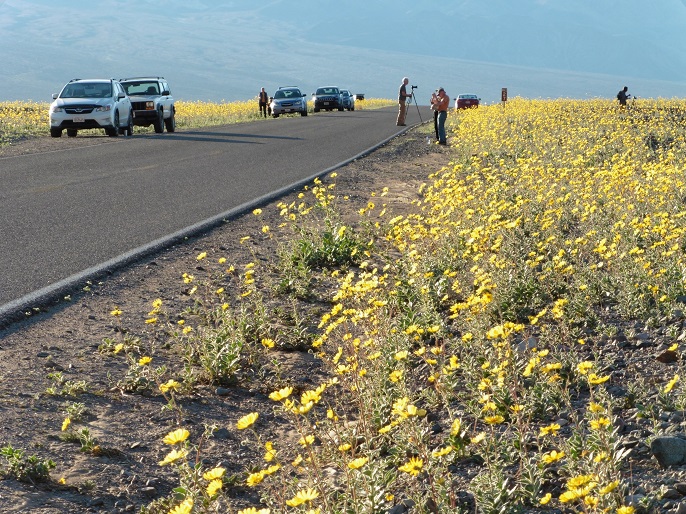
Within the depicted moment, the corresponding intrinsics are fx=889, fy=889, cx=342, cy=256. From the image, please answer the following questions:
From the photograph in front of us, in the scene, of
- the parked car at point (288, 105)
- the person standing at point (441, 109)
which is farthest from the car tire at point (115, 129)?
the parked car at point (288, 105)

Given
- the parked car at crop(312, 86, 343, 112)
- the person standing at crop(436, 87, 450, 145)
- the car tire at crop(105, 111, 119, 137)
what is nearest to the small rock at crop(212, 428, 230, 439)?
the person standing at crop(436, 87, 450, 145)

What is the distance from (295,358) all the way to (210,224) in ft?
14.9

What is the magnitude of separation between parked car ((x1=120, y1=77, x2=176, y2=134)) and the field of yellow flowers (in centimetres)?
1948

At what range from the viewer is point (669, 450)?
367cm

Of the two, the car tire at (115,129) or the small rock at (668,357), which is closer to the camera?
the small rock at (668,357)

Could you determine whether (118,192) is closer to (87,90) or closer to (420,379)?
(420,379)

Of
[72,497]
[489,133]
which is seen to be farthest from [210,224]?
[489,133]

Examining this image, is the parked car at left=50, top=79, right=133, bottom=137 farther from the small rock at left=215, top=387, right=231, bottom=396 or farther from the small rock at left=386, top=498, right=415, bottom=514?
the small rock at left=386, top=498, right=415, bottom=514

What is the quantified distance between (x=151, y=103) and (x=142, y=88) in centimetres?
A: 222

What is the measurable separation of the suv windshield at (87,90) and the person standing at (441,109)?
9.30m

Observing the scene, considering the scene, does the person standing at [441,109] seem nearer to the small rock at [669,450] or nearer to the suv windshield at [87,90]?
the suv windshield at [87,90]

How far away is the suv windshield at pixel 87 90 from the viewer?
24.9 m

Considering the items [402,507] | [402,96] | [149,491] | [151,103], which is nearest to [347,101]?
[402,96]

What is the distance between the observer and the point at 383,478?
3592 mm
